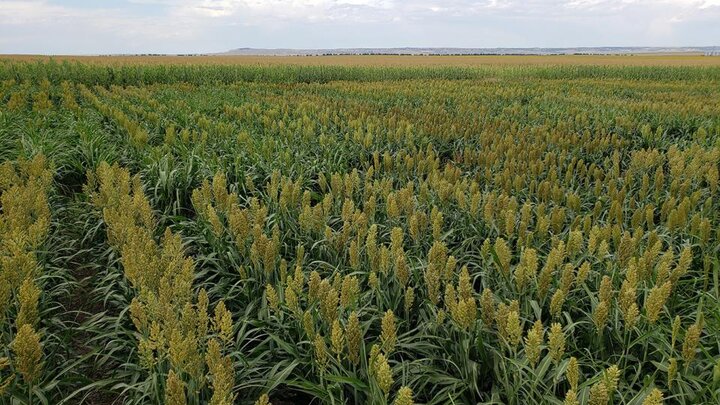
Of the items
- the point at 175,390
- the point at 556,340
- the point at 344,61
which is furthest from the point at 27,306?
the point at 344,61

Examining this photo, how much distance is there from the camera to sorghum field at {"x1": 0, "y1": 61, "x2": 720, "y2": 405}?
2.32 metres

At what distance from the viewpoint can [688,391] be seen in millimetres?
2398

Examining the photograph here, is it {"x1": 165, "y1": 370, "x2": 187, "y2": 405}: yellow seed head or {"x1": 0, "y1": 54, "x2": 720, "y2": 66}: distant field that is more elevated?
{"x1": 0, "y1": 54, "x2": 720, "y2": 66}: distant field

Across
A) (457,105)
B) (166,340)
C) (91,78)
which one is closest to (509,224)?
(166,340)

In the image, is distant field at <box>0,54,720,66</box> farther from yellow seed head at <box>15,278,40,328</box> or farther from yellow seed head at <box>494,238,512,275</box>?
yellow seed head at <box>494,238,512,275</box>

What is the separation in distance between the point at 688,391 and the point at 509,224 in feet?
4.32

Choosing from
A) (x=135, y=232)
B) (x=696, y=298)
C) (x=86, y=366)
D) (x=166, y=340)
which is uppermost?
(x=135, y=232)

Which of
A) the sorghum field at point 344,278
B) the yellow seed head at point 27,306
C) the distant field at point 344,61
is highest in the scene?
the distant field at point 344,61

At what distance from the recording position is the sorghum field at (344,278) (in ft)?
7.63

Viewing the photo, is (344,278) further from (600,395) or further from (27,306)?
(27,306)

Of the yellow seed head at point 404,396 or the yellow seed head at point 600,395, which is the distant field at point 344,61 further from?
the yellow seed head at point 600,395

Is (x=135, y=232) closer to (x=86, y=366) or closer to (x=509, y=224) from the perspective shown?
(x=86, y=366)

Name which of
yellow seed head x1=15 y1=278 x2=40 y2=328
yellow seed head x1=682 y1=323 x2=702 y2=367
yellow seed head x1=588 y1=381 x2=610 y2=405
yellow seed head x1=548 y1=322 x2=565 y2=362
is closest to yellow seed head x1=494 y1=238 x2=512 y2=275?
yellow seed head x1=548 y1=322 x2=565 y2=362

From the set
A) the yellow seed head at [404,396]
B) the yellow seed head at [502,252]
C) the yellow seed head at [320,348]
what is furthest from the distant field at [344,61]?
the yellow seed head at [404,396]
